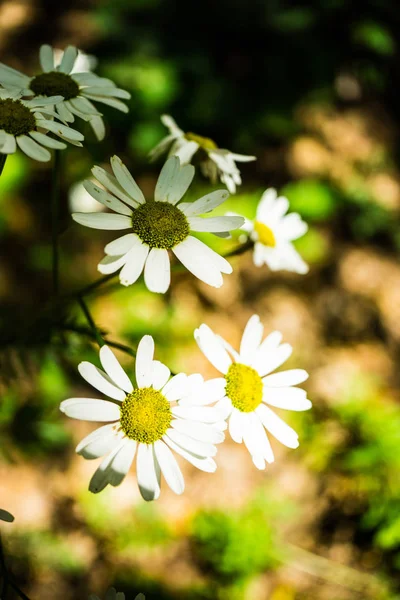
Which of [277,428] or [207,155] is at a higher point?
[207,155]

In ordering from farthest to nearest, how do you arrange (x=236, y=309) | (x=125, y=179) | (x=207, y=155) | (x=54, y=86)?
1. (x=236, y=309)
2. (x=207, y=155)
3. (x=54, y=86)
4. (x=125, y=179)

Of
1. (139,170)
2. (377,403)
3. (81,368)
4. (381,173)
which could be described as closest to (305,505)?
(377,403)

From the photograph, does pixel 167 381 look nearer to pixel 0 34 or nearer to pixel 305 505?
pixel 305 505

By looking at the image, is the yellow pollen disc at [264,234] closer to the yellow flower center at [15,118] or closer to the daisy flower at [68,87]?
the daisy flower at [68,87]

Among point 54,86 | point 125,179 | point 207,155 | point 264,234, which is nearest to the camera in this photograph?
point 125,179

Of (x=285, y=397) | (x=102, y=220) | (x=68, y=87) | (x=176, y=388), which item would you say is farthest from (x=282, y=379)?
(x=68, y=87)

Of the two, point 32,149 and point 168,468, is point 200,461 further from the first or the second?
point 32,149
